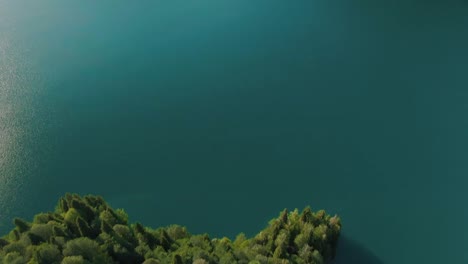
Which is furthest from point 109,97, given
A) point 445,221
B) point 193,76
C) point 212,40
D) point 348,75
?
point 445,221

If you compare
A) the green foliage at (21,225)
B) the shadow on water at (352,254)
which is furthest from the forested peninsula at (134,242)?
the shadow on water at (352,254)

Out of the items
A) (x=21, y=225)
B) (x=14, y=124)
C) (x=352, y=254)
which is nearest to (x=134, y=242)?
(x=21, y=225)

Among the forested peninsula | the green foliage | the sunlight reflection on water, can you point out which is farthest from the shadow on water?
the sunlight reflection on water

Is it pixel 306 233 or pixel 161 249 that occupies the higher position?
pixel 306 233

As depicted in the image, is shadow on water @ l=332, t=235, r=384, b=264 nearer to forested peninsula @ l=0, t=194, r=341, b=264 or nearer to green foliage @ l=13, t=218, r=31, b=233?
forested peninsula @ l=0, t=194, r=341, b=264

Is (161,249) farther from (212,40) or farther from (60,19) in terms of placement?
(60,19)
